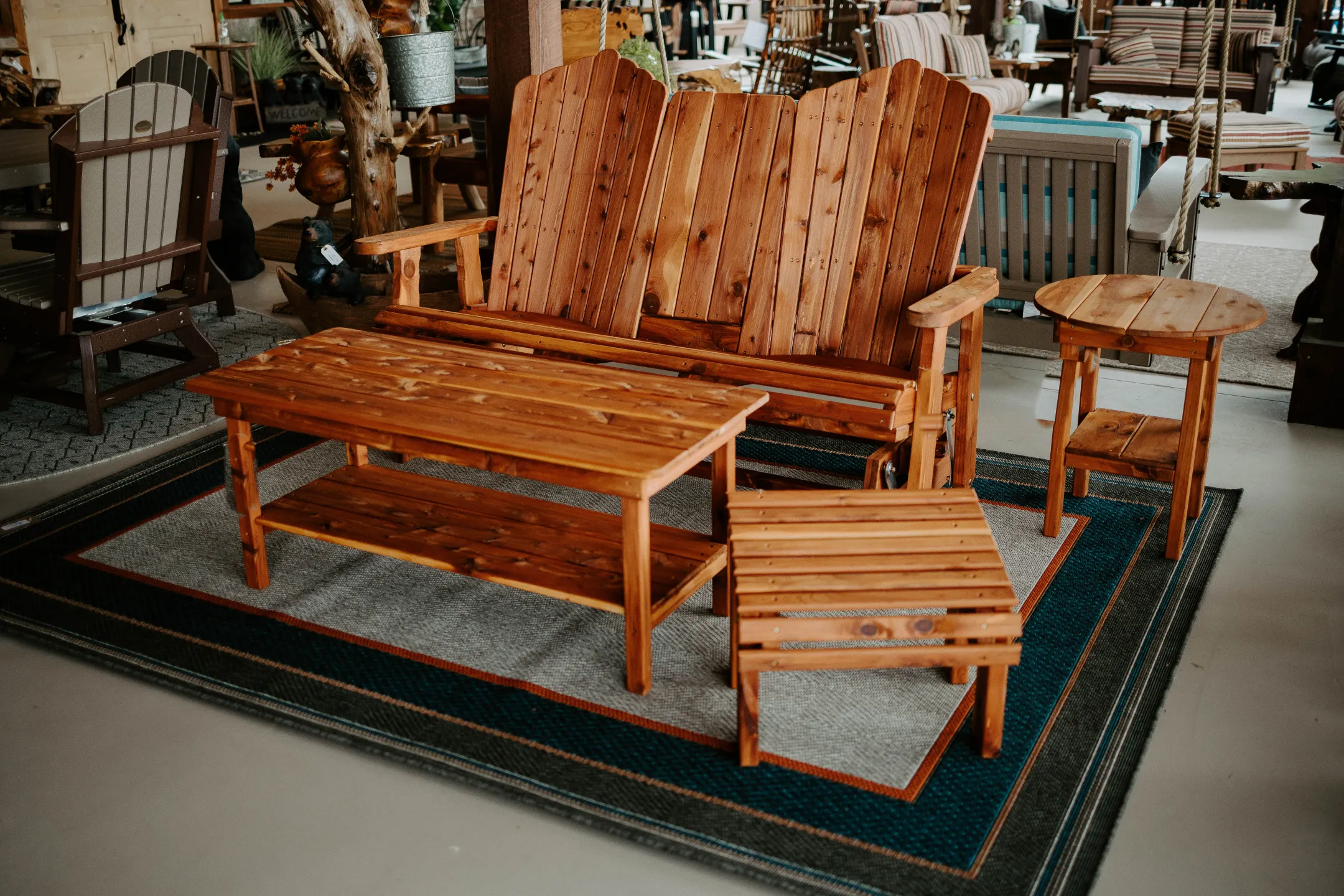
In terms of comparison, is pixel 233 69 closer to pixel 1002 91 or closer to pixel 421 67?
pixel 1002 91

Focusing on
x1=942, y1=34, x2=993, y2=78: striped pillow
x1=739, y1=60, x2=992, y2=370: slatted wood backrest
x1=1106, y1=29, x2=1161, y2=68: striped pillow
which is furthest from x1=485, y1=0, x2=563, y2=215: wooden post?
x1=1106, y1=29, x2=1161, y2=68: striped pillow

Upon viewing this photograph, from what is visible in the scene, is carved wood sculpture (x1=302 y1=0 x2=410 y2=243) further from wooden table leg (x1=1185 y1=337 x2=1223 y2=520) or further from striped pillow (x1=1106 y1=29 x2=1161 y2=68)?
striped pillow (x1=1106 y1=29 x2=1161 y2=68)

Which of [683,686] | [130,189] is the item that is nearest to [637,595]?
[683,686]

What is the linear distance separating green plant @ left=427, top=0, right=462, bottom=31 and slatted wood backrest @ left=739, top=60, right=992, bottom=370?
6.21 ft

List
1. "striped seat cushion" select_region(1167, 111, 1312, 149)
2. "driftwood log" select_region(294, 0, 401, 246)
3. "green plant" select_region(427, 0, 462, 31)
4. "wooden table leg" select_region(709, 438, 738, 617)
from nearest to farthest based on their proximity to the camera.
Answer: "wooden table leg" select_region(709, 438, 738, 617) < "driftwood log" select_region(294, 0, 401, 246) < "green plant" select_region(427, 0, 462, 31) < "striped seat cushion" select_region(1167, 111, 1312, 149)

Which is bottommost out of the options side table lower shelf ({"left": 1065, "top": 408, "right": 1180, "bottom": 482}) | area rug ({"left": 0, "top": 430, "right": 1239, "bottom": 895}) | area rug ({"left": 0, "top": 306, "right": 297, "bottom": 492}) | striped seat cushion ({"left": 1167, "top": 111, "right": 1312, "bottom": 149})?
area rug ({"left": 0, "top": 430, "right": 1239, "bottom": 895})

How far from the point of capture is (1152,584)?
278 cm

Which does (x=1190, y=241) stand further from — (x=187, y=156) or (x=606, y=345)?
(x=187, y=156)

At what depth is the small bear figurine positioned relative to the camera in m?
4.33

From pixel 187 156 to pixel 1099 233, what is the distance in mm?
3062

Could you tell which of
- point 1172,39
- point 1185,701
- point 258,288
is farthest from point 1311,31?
point 1185,701

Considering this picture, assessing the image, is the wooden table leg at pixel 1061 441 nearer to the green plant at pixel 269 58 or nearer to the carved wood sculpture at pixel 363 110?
the carved wood sculpture at pixel 363 110

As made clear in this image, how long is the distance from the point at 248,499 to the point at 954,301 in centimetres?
169

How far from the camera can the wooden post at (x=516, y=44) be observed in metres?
3.82
